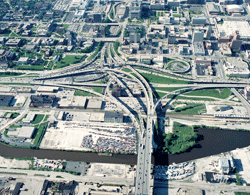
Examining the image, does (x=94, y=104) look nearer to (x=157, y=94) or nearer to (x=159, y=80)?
(x=157, y=94)

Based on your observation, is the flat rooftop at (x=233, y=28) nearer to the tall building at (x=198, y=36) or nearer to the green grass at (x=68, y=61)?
the tall building at (x=198, y=36)

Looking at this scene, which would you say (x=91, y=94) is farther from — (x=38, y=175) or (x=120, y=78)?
(x=38, y=175)

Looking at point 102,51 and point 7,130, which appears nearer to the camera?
point 7,130

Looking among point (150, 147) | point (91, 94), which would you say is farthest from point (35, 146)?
point (150, 147)

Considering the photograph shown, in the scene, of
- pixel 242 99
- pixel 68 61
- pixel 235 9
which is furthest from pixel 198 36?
pixel 68 61

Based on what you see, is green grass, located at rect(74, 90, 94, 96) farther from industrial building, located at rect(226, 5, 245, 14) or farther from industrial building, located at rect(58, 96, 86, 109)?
industrial building, located at rect(226, 5, 245, 14)

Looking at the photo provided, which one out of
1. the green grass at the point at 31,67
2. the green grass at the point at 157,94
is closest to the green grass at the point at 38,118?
the green grass at the point at 31,67
